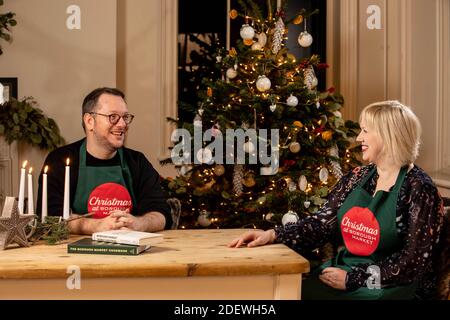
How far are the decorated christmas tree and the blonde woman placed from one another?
1.28 metres

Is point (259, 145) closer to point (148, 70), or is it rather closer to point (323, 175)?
point (323, 175)

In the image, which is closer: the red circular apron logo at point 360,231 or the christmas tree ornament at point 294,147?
the red circular apron logo at point 360,231

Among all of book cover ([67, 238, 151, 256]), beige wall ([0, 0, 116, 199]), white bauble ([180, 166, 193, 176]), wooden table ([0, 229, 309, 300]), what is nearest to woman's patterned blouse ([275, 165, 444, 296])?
wooden table ([0, 229, 309, 300])

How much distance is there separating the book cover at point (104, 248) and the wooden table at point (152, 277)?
0.12 ft

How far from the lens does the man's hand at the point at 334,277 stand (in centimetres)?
255

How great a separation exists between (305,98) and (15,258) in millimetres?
2623

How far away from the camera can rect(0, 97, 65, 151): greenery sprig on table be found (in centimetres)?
496

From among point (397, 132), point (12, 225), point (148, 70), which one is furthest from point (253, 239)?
point (148, 70)

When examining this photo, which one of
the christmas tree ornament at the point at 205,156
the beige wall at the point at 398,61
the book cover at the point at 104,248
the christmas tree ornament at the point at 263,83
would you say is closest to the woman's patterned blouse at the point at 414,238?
the book cover at the point at 104,248

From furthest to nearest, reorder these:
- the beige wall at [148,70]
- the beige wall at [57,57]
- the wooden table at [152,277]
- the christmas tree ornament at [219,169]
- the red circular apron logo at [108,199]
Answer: the beige wall at [148,70] < the beige wall at [57,57] < the christmas tree ornament at [219,169] < the red circular apron logo at [108,199] < the wooden table at [152,277]

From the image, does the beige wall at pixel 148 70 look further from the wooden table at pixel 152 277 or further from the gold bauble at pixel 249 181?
the wooden table at pixel 152 277

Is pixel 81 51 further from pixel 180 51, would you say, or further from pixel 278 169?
pixel 278 169

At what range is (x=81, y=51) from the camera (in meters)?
5.26

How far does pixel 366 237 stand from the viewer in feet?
8.57
